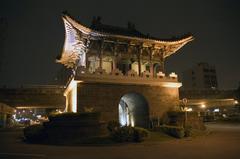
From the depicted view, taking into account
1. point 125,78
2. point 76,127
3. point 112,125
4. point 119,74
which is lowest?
point 112,125

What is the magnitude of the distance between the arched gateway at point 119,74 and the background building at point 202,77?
68.7m

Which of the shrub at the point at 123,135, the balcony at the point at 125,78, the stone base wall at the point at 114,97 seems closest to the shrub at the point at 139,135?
the shrub at the point at 123,135

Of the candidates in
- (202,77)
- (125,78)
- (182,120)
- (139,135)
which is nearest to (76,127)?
(139,135)

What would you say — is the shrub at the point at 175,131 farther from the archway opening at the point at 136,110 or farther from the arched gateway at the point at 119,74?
the archway opening at the point at 136,110

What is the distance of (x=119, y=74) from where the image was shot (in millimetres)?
20406

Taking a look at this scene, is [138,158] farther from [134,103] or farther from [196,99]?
[196,99]

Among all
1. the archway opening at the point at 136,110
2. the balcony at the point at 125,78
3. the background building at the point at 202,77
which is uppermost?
the background building at the point at 202,77

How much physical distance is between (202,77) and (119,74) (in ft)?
A: 248

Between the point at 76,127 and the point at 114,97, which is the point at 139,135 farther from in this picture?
the point at 114,97

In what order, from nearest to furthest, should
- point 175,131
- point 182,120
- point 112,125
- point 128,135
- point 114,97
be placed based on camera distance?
point 128,135 < point 175,131 < point 112,125 < point 114,97 < point 182,120

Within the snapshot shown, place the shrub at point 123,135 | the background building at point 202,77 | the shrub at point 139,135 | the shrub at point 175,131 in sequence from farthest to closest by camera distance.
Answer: the background building at point 202,77 < the shrub at point 175,131 < the shrub at point 139,135 < the shrub at point 123,135

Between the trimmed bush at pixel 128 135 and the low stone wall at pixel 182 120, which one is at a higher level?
the low stone wall at pixel 182 120

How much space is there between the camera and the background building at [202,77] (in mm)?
88125

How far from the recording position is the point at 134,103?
22688mm
